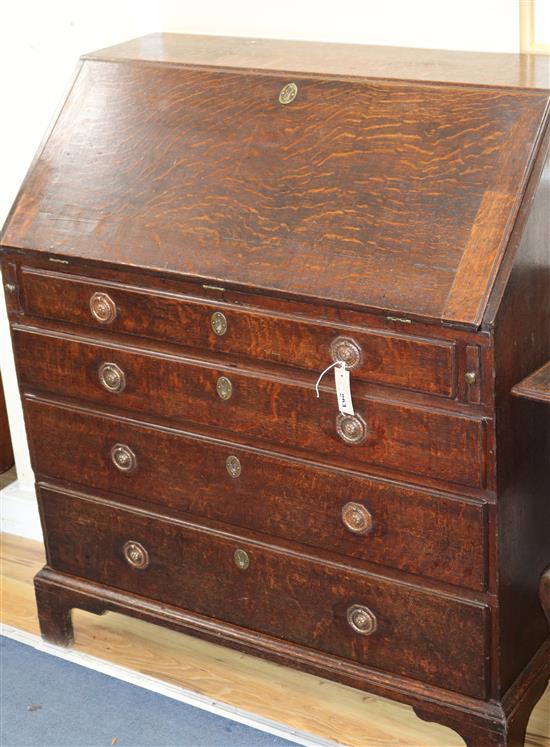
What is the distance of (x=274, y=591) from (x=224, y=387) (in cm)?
49

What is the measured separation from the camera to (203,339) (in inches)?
100

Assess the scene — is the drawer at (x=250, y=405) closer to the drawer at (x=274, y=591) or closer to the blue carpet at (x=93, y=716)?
the drawer at (x=274, y=591)

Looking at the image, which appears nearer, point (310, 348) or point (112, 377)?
point (310, 348)

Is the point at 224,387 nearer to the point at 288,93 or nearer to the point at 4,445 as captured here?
the point at 288,93

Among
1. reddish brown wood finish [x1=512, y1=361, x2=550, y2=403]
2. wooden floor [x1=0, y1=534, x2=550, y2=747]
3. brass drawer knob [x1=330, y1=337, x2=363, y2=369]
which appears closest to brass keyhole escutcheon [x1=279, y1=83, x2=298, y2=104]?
brass drawer knob [x1=330, y1=337, x2=363, y2=369]

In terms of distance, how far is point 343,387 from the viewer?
2.36m

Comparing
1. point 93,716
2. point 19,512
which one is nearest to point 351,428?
point 93,716

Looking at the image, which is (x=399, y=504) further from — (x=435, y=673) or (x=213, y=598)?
(x=213, y=598)

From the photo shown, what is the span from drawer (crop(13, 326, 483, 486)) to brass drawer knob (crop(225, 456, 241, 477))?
0.23 ft

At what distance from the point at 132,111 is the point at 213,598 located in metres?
1.12

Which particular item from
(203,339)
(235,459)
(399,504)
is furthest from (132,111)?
(399,504)

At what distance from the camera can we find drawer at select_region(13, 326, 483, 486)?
2.32 m

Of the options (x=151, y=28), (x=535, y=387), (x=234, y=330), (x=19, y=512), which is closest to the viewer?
(x=535, y=387)

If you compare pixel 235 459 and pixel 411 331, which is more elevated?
pixel 411 331
